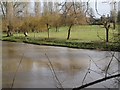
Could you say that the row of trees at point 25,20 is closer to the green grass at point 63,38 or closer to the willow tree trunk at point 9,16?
the willow tree trunk at point 9,16

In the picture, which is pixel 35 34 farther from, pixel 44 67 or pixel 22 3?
pixel 44 67

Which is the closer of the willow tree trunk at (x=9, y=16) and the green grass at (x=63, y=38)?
the green grass at (x=63, y=38)

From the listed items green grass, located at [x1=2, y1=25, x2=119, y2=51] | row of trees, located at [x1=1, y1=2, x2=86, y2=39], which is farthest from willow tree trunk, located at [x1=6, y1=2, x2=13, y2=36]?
green grass, located at [x1=2, y1=25, x2=119, y2=51]

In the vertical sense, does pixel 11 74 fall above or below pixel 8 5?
below

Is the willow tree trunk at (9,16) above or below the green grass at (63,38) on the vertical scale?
above

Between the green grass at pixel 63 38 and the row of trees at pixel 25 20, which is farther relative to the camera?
the row of trees at pixel 25 20

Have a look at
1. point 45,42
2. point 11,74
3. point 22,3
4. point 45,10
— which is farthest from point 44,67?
point 22,3

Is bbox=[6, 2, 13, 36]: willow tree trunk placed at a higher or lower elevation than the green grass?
higher

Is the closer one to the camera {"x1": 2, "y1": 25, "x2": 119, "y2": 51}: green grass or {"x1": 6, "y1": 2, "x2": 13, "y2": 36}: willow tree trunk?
{"x1": 2, "y1": 25, "x2": 119, "y2": 51}: green grass

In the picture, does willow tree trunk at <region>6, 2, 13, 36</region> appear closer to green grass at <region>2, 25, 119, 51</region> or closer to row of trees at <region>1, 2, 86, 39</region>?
row of trees at <region>1, 2, 86, 39</region>

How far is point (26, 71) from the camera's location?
5.23 meters

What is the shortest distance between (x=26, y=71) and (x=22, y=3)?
9284 millimetres

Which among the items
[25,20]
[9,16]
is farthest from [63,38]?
[9,16]

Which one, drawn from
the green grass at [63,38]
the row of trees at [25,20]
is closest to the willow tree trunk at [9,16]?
the row of trees at [25,20]
